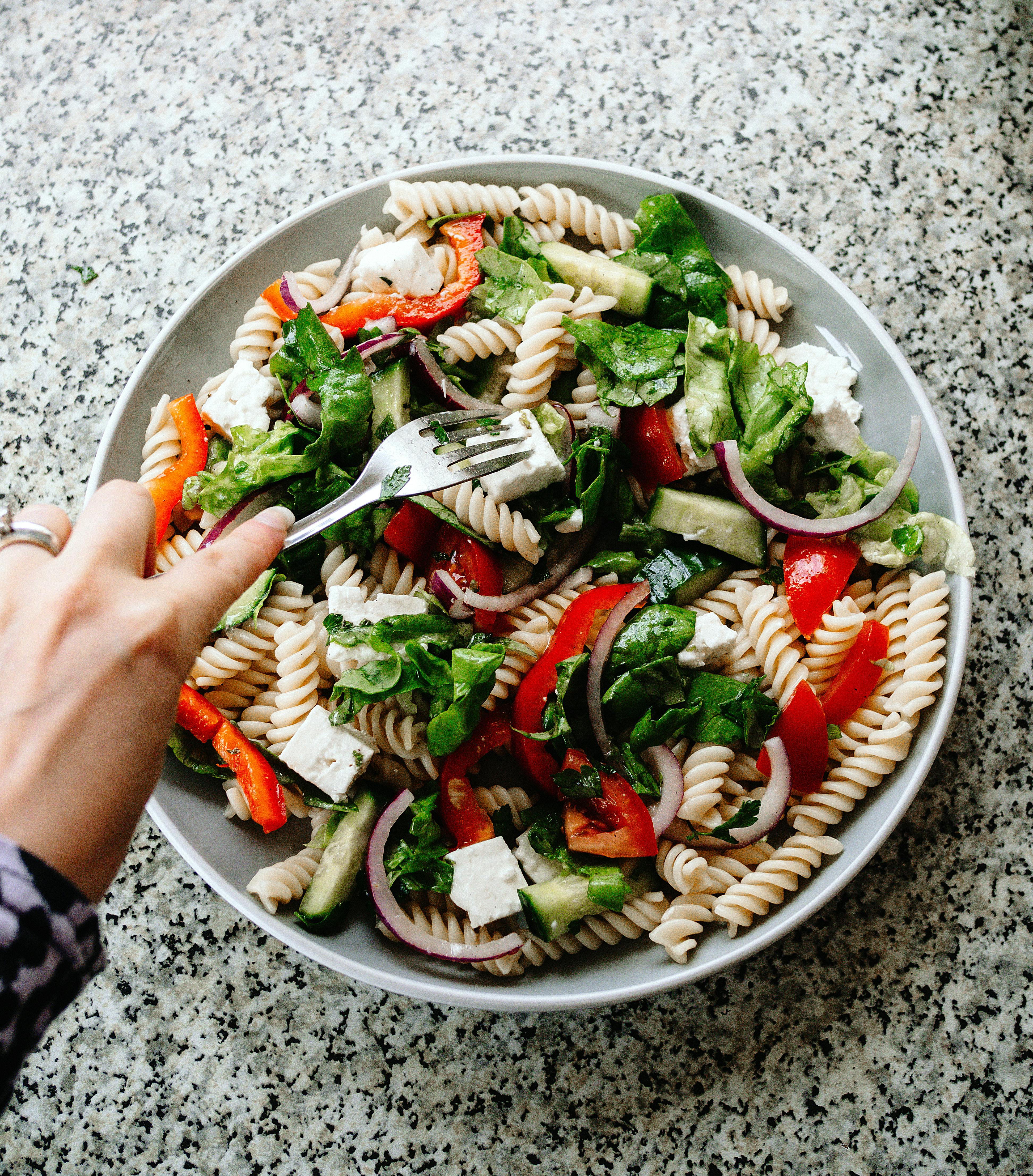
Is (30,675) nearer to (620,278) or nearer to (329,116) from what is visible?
(620,278)

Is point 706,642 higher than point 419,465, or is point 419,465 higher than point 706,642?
point 419,465

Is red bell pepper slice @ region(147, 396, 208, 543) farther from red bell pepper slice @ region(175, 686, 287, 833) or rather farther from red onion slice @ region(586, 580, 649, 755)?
red onion slice @ region(586, 580, 649, 755)

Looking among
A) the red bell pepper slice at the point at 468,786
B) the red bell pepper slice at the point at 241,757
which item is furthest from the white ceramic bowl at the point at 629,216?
the red bell pepper slice at the point at 468,786

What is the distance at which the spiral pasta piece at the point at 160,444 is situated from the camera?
2787 mm

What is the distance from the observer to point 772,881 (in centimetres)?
247

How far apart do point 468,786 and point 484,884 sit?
295 millimetres

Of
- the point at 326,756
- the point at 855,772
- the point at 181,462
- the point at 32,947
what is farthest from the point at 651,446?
the point at 32,947

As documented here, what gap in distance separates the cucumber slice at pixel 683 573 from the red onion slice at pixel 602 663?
0.11 metres

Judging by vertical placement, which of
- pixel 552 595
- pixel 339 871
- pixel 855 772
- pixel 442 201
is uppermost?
pixel 442 201

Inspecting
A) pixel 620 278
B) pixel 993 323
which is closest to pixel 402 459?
pixel 620 278

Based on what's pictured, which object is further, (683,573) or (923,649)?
(683,573)

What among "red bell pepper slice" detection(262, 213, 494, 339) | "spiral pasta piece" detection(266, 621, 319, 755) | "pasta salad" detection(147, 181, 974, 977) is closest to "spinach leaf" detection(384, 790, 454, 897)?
"pasta salad" detection(147, 181, 974, 977)

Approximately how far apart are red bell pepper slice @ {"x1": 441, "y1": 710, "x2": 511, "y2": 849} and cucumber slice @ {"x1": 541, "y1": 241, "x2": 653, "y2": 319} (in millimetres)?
1391

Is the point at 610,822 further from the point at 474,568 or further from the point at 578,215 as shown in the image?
the point at 578,215
